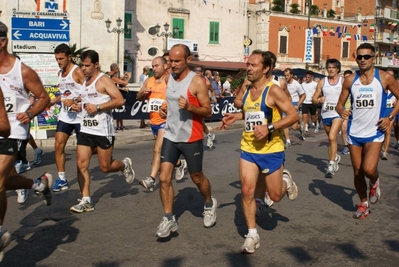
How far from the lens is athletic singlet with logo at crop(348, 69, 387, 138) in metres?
6.93

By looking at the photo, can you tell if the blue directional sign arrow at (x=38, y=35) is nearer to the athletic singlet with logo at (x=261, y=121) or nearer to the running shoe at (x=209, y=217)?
the running shoe at (x=209, y=217)

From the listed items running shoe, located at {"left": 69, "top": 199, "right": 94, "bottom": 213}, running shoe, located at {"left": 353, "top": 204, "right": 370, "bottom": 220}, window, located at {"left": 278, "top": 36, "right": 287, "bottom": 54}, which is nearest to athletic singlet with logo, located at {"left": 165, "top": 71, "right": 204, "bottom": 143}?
running shoe, located at {"left": 69, "top": 199, "right": 94, "bottom": 213}

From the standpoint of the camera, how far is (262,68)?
5.91m

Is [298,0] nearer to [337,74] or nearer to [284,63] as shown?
[284,63]

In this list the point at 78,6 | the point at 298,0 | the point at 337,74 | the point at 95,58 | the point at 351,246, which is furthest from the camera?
the point at 298,0

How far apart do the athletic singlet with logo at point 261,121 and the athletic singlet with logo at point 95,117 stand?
2.11 meters

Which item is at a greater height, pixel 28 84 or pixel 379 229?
pixel 28 84

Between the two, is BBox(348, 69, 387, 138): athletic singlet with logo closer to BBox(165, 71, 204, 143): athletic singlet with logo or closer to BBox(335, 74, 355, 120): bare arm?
BBox(335, 74, 355, 120): bare arm

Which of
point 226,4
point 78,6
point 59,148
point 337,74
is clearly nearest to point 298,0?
point 226,4

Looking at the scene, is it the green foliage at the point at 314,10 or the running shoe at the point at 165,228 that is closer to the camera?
the running shoe at the point at 165,228

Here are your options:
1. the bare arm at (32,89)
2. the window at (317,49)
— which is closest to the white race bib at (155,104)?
the bare arm at (32,89)

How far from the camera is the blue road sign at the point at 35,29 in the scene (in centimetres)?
1584

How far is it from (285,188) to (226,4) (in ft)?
137

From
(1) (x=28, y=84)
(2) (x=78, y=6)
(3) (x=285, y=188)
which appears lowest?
(3) (x=285, y=188)
